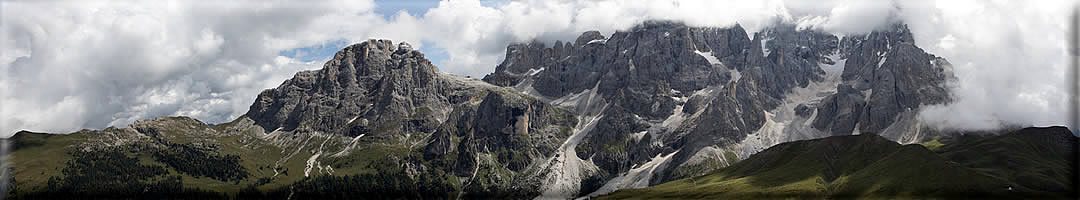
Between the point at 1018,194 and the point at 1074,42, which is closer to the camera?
the point at 1074,42

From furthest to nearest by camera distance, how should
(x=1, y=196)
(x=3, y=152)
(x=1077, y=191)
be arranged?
(x=1, y=196) < (x=3, y=152) < (x=1077, y=191)

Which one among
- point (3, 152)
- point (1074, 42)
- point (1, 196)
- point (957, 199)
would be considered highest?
point (1074, 42)

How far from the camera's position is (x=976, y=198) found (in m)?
199

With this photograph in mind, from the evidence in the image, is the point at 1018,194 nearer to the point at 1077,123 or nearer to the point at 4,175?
the point at 1077,123

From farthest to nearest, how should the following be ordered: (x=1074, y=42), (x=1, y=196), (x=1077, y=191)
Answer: (x=1, y=196), (x=1077, y=191), (x=1074, y=42)

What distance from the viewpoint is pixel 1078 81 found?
4200 cm

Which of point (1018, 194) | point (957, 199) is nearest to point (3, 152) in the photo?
point (957, 199)

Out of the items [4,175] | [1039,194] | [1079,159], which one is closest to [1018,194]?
[1039,194]

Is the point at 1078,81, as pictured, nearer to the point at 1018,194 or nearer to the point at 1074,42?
the point at 1074,42

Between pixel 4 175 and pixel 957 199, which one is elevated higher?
pixel 4 175

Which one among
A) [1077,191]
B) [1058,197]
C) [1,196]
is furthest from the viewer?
[1058,197]

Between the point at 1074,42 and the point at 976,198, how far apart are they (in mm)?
184279

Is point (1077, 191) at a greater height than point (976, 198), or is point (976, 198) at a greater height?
point (1077, 191)

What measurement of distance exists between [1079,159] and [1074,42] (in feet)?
36.2
